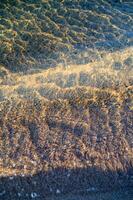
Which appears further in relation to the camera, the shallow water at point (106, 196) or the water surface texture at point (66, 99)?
the water surface texture at point (66, 99)

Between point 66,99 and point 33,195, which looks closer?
point 33,195

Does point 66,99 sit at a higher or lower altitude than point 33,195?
higher

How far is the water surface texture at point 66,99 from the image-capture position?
20.1 feet

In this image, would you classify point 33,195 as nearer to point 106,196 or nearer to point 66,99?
point 106,196

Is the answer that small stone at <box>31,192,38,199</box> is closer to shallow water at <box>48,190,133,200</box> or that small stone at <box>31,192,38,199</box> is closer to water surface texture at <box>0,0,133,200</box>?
water surface texture at <box>0,0,133,200</box>

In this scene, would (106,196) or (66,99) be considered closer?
(106,196)

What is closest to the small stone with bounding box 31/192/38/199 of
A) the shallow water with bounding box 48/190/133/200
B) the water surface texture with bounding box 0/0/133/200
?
the water surface texture with bounding box 0/0/133/200

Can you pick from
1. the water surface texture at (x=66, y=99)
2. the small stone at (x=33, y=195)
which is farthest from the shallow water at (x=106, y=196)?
the small stone at (x=33, y=195)

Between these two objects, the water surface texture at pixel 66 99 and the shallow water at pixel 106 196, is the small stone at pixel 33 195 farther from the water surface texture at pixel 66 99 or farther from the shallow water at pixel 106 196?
the shallow water at pixel 106 196

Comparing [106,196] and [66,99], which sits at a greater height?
[66,99]

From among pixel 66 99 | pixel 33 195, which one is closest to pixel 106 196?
pixel 33 195

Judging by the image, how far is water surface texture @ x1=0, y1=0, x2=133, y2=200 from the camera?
6.12 meters

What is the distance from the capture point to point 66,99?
7.03m

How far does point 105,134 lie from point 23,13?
144 inches
